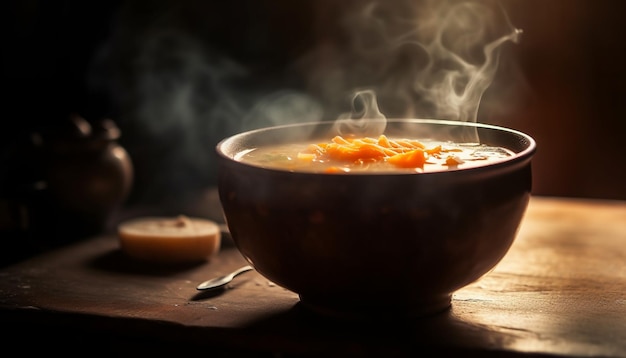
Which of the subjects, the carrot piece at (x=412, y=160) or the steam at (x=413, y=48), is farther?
the steam at (x=413, y=48)

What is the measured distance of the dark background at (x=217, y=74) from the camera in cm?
275

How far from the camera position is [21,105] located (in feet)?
8.86

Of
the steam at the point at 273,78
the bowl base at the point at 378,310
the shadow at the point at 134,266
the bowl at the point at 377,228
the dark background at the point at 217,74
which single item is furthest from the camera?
the steam at the point at 273,78

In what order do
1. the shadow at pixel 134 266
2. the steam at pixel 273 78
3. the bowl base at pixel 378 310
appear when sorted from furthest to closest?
the steam at pixel 273 78 → the shadow at pixel 134 266 → the bowl base at pixel 378 310

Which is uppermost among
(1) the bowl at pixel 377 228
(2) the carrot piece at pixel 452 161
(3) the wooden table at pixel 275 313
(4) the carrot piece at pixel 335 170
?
(4) the carrot piece at pixel 335 170

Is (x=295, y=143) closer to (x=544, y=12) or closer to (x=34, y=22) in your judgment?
(x=34, y=22)

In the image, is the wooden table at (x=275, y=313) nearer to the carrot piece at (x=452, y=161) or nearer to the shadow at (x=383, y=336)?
the shadow at (x=383, y=336)

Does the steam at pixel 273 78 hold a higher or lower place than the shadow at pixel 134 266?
higher

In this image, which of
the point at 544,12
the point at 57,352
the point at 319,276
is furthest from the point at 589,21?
the point at 57,352

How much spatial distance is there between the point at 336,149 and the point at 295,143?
274mm

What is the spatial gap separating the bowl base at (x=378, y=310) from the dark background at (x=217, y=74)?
1.38 m

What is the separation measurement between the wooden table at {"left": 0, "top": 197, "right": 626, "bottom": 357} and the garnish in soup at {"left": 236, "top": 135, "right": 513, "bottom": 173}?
283 millimetres

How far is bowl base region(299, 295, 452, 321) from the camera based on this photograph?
4.55 feet

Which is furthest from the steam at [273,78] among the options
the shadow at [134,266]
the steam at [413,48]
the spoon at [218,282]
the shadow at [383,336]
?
the shadow at [383,336]
